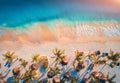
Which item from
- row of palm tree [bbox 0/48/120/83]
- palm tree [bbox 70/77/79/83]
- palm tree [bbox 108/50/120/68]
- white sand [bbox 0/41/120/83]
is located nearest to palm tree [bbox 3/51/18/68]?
row of palm tree [bbox 0/48/120/83]

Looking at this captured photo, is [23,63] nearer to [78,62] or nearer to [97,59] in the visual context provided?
[78,62]

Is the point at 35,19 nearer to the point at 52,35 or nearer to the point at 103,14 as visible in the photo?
the point at 52,35

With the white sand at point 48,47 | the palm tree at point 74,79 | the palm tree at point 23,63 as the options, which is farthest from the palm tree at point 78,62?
the palm tree at point 23,63

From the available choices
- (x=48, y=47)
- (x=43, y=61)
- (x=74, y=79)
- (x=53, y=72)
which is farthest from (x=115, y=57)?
(x=43, y=61)

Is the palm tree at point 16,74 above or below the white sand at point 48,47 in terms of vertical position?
below

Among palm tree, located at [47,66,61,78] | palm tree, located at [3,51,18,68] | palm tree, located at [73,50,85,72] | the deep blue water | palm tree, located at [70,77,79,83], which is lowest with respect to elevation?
palm tree, located at [70,77,79,83]

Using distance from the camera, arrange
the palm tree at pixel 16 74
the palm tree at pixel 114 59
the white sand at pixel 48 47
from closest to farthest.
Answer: the palm tree at pixel 16 74
the palm tree at pixel 114 59
the white sand at pixel 48 47

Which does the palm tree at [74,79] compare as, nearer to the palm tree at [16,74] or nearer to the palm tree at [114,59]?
the palm tree at [114,59]

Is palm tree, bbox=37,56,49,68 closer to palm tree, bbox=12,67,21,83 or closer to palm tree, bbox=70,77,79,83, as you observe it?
palm tree, bbox=12,67,21,83
